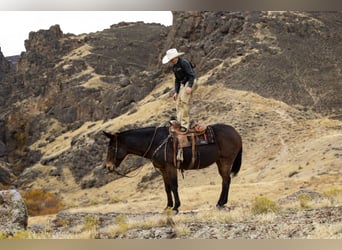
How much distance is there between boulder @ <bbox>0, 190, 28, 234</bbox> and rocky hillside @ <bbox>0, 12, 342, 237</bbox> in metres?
5.98

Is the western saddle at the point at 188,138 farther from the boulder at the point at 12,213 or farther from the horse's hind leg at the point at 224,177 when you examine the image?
the boulder at the point at 12,213

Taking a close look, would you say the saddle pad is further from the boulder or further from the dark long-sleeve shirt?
the boulder

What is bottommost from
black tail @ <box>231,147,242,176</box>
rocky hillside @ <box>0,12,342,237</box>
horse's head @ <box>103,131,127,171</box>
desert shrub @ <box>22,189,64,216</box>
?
desert shrub @ <box>22,189,64,216</box>

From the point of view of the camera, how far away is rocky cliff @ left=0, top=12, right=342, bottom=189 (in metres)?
32.8

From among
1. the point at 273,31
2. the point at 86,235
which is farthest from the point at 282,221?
the point at 273,31

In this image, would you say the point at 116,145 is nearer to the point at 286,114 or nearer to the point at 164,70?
the point at 286,114

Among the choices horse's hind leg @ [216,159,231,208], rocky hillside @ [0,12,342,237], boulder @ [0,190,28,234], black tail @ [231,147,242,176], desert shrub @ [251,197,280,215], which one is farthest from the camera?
rocky hillside @ [0,12,342,237]

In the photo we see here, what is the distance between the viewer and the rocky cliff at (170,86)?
32844 millimetres

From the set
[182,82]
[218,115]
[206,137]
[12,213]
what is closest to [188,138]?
[206,137]

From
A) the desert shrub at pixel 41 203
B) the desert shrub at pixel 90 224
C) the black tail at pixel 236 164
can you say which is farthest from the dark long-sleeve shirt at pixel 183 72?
the desert shrub at pixel 41 203

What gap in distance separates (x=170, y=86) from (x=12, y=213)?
29.3 meters

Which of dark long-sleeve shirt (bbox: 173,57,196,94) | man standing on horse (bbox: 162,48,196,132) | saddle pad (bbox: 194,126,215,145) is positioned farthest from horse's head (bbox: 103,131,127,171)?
dark long-sleeve shirt (bbox: 173,57,196,94)

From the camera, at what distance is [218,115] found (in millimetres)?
28516

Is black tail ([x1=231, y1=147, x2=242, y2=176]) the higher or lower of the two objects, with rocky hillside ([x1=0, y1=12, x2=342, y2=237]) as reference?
higher
